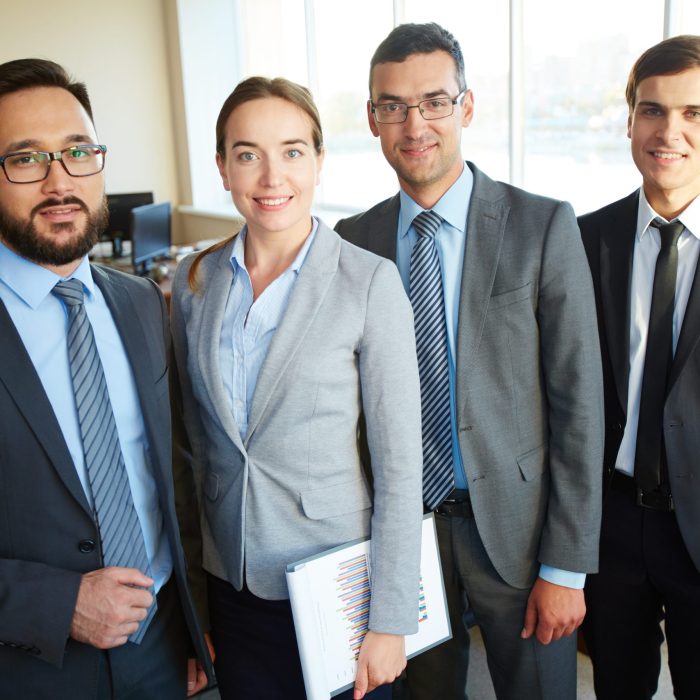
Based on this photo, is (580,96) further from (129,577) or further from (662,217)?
(129,577)

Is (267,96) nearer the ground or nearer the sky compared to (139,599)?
nearer the sky

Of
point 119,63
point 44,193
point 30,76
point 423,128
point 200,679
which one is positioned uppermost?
point 119,63

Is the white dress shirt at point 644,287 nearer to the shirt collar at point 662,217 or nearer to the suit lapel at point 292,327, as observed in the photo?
the shirt collar at point 662,217

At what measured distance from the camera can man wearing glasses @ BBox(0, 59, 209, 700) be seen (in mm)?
1303

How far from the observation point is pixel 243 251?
1584 mm

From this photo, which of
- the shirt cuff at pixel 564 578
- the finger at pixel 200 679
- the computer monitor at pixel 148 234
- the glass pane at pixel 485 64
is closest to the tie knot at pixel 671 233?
the shirt cuff at pixel 564 578

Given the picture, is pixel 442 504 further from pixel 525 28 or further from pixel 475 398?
pixel 525 28

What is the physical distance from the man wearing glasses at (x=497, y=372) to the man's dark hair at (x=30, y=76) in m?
0.73

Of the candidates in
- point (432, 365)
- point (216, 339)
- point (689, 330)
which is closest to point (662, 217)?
point (689, 330)

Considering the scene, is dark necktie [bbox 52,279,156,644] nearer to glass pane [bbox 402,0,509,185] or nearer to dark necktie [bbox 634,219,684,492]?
dark necktie [bbox 634,219,684,492]

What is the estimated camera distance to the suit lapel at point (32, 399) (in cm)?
129

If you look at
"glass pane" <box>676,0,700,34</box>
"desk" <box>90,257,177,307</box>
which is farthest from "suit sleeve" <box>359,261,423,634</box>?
Result: "desk" <box>90,257,177,307</box>

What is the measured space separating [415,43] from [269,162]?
20.6 inches

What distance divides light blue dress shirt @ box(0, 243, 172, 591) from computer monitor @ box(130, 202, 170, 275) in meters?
4.17
